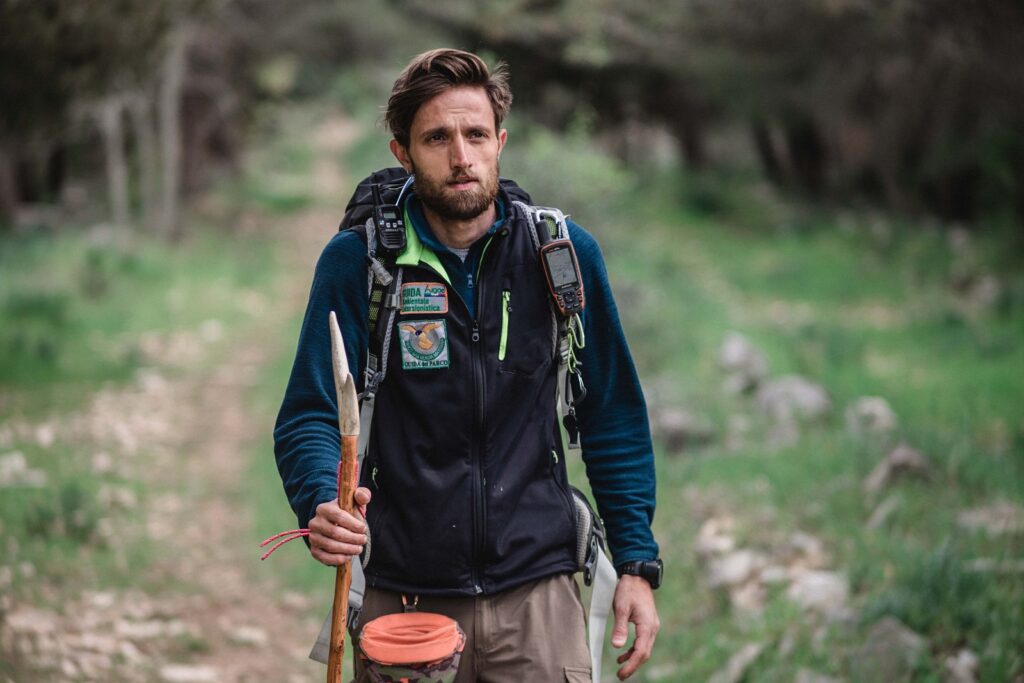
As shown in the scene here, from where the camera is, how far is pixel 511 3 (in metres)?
13.4

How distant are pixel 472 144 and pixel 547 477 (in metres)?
0.86

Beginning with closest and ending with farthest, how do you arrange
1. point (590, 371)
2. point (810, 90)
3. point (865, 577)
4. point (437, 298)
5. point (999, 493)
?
point (437, 298)
point (590, 371)
point (865, 577)
point (999, 493)
point (810, 90)

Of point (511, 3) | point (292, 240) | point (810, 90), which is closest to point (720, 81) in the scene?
point (810, 90)

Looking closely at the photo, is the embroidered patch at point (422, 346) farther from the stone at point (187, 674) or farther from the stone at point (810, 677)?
the stone at point (187, 674)

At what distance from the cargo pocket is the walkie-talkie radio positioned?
3.64ft

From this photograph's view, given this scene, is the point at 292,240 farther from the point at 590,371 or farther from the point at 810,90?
the point at 590,371

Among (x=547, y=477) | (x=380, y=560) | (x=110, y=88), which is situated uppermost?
(x=110, y=88)

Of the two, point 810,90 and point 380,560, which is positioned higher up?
point 810,90

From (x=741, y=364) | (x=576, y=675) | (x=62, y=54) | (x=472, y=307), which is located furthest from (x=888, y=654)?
(x=62, y=54)

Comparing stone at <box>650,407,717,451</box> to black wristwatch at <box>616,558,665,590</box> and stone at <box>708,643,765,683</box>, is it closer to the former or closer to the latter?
stone at <box>708,643,765,683</box>

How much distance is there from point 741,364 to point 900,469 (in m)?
3.69

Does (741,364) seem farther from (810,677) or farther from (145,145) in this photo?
(145,145)

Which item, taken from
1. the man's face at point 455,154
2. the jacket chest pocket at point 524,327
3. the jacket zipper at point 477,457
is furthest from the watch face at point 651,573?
the man's face at point 455,154

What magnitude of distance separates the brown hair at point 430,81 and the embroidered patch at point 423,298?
0.40 m
